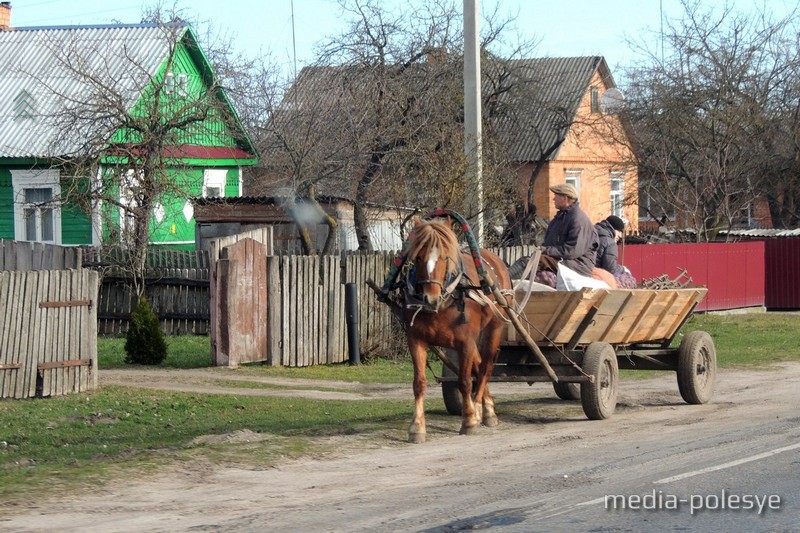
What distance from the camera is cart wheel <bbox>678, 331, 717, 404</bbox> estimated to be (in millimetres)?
12414

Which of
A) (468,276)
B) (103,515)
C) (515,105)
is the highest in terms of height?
(515,105)

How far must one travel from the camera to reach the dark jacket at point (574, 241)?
1141 centimetres

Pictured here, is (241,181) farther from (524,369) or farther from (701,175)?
(524,369)

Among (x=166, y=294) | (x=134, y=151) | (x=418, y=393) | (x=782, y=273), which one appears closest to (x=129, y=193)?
(x=134, y=151)

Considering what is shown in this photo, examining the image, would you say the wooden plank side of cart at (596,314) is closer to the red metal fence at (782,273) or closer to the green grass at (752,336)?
the green grass at (752,336)

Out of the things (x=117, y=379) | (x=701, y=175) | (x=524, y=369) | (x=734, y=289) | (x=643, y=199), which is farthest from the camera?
(x=643, y=199)

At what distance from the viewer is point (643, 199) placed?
4219 cm

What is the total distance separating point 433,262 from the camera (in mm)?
9828

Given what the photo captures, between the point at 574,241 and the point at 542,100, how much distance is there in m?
28.4

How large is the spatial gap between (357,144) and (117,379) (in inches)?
315

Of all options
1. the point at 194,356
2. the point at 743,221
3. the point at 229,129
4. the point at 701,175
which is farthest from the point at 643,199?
the point at 194,356

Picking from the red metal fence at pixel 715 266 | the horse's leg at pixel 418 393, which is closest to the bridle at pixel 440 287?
the horse's leg at pixel 418 393

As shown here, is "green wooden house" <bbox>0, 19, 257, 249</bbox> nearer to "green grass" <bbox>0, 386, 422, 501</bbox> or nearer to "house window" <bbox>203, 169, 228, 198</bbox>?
"house window" <bbox>203, 169, 228, 198</bbox>

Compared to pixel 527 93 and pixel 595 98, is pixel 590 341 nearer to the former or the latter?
pixel 527 93
